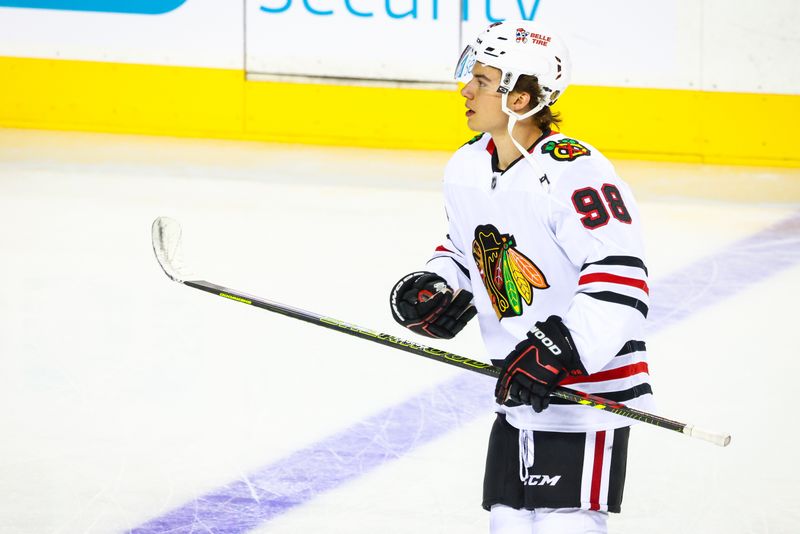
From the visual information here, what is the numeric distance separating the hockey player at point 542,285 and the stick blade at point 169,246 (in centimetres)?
63

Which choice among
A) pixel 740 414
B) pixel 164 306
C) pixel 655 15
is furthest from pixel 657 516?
pixel 655 15

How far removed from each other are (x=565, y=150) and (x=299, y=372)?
1.90m

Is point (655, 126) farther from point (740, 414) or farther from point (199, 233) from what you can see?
point (740, 414)

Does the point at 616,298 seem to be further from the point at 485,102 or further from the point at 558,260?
the point at 485,102

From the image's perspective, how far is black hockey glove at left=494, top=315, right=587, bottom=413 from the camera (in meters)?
2.00

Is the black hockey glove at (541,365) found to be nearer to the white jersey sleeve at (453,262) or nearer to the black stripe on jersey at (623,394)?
the black stripe on jersey at (623,394)

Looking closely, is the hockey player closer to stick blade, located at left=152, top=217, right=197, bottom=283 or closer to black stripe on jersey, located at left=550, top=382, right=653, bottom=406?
black stripe on jersey, located at left=550, top=382, right=653, bottom=406

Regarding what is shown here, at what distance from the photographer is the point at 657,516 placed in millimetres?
2949

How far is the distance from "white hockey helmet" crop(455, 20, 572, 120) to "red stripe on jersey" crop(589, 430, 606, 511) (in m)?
0.56

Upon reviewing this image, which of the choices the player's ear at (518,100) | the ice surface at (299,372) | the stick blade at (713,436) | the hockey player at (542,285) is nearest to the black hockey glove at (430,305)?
the hockey player at (542,285)

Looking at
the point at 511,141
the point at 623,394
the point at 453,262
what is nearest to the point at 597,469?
the point at 623,394

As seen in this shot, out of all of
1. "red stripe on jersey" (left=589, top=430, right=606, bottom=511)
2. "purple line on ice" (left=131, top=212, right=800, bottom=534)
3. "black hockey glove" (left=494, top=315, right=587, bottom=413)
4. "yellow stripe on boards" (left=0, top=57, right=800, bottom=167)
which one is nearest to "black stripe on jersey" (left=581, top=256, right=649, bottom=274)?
"black hockey glove" (left=494, top=315, right=587, bottom=413)

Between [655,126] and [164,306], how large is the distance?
3.62m

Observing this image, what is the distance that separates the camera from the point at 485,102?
2.18 m
